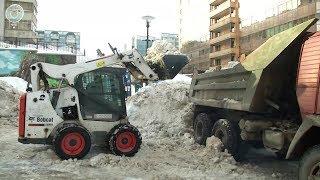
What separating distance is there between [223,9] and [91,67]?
53.9 meters

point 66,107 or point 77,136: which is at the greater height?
point 66,107

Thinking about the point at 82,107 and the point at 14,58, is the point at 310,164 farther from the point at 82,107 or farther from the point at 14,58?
the point at 14,58

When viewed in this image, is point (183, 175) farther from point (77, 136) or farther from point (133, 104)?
point (133, 104)

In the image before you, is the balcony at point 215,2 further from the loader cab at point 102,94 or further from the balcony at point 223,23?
the loader cab at point 102,94

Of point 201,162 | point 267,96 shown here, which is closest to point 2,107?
point 201,162

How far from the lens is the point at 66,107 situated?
32.6 feet

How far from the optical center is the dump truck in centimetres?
648

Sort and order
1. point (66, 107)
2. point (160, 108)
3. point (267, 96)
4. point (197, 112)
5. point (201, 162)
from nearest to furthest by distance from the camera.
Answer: point (267, 96) → point (201, 162) → point (66, 107) → point (197, 112) → point (160, 108)

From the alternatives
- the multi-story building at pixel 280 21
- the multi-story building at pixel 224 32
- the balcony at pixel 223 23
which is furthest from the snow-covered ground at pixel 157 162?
the balcony at pixel 223 23

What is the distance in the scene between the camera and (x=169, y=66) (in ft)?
38.1

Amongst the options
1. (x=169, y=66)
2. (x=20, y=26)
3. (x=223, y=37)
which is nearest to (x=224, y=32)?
(x=223, y=37)

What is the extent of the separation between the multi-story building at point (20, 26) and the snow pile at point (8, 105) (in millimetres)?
44180

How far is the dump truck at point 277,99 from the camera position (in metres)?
6.48

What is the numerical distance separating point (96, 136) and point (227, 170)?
3.18 metres
